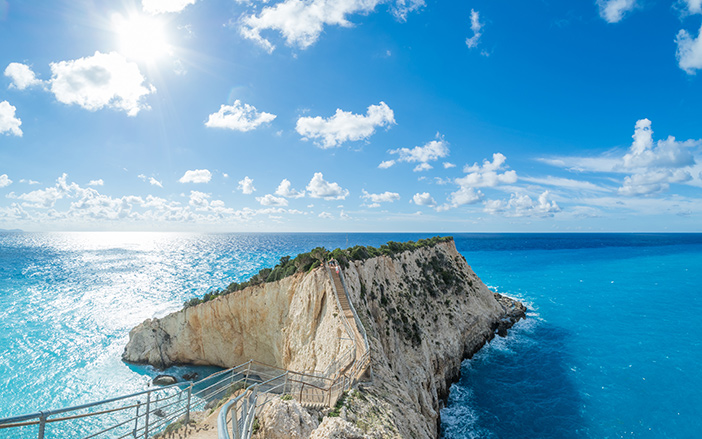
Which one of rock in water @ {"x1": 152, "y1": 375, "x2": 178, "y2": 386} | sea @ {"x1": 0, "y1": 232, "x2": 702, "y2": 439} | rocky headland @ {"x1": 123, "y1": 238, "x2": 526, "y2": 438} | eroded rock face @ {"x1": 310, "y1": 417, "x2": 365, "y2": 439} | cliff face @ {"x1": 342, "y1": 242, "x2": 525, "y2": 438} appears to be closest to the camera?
eroded rock face @ {"x1": 310, "y1": 417, "x2": 365, "y2": 439}

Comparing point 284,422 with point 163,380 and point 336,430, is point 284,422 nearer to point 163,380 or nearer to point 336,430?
point 336,430

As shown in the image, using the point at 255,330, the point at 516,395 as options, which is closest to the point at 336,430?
the point at 255,330

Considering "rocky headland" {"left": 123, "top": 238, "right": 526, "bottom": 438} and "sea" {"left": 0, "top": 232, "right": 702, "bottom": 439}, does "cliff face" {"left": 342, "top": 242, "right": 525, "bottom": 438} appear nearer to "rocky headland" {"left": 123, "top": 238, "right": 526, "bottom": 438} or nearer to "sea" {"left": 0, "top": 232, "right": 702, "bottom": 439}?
"rocky headland" {"left": 123, "top": 238, "right": 526, "bottom": 438}

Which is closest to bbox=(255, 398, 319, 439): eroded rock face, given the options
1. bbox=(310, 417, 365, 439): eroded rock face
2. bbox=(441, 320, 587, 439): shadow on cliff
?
bbox=(310, 417, 365, 439): eroded rock face

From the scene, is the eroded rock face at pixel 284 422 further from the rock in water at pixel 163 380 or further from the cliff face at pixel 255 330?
the rock in water at pixel 163 380

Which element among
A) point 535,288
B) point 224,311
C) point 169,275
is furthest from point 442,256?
point 169,275

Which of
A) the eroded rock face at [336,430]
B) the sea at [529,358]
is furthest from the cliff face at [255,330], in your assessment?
the eroded rock face at [336,430]

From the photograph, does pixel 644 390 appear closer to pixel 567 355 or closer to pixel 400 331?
pixel 567 355
